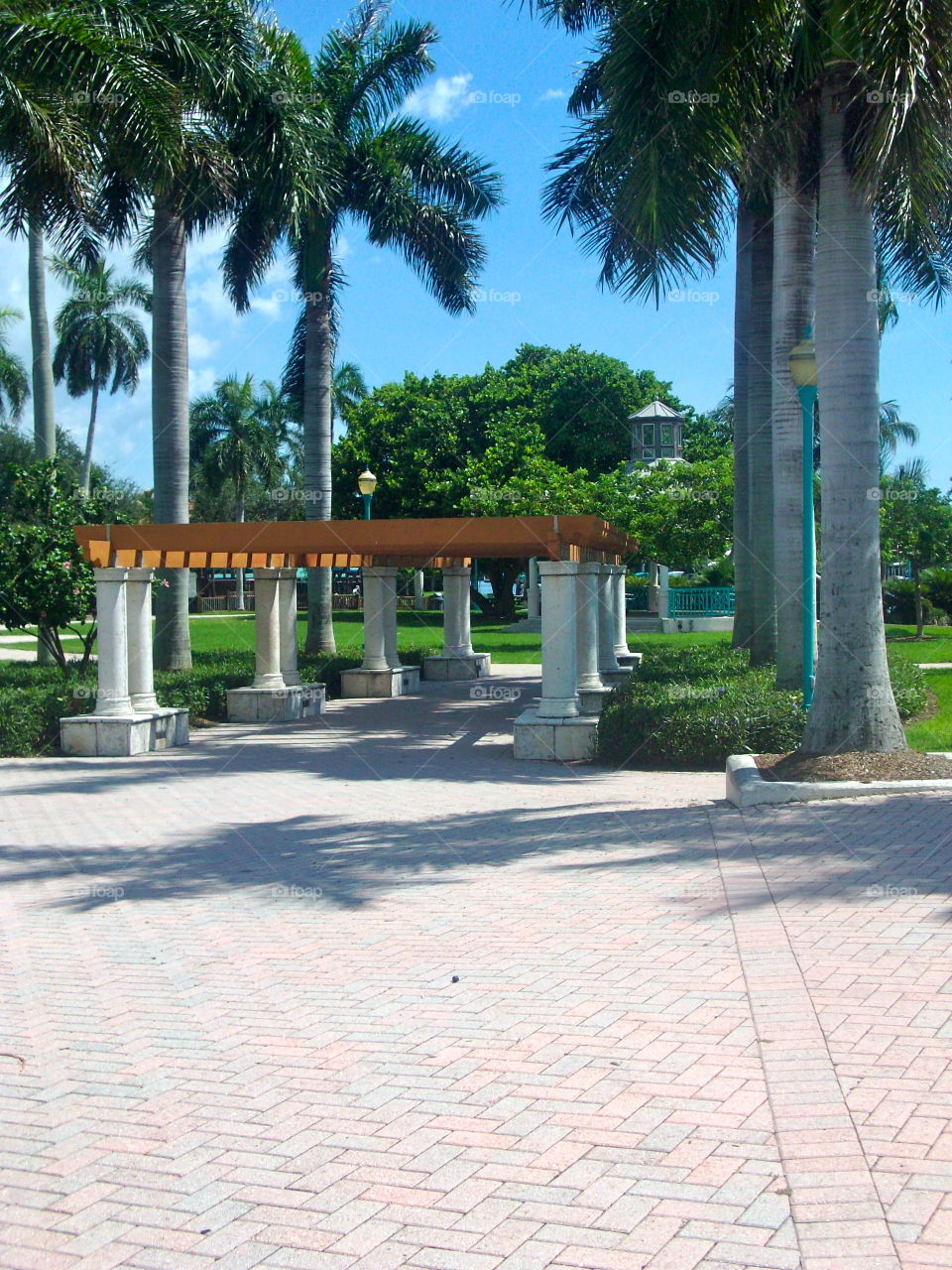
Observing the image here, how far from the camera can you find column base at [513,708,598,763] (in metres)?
14.3

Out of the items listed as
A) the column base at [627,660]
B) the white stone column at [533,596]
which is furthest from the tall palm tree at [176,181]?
the white stone column at [533,596]

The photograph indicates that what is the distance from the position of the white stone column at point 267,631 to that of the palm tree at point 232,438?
43.6 m

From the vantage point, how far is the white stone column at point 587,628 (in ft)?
55.9

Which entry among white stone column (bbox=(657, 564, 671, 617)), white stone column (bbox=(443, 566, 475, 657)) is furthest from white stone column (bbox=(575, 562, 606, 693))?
white stone column (bbox=(657, 564, 671, 617))

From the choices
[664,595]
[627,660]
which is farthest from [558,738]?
[664,595]

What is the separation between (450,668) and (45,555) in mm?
11165

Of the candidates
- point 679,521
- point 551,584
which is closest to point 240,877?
point 551,584

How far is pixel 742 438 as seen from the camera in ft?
61.8

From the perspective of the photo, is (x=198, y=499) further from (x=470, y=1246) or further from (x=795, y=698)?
(x=470, y=1246)

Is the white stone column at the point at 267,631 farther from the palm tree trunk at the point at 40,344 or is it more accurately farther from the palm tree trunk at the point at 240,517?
the palm tree trunk at the point at 240,517

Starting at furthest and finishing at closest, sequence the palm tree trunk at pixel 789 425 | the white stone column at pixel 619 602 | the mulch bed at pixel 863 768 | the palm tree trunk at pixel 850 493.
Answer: the white stone column at pixel 619 602, the palm tree trunk at pixel 789 425, the palm tree trunk at pixel 850 493, the mulch bed at pixel 863 768

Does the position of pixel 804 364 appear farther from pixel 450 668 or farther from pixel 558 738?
pixel 450 668

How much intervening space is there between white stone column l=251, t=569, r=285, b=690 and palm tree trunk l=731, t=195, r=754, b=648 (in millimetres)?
7321

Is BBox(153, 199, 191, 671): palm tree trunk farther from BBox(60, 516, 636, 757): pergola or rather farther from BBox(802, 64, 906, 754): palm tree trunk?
BBox(802, 64, 906, 754): palm tree trunk
